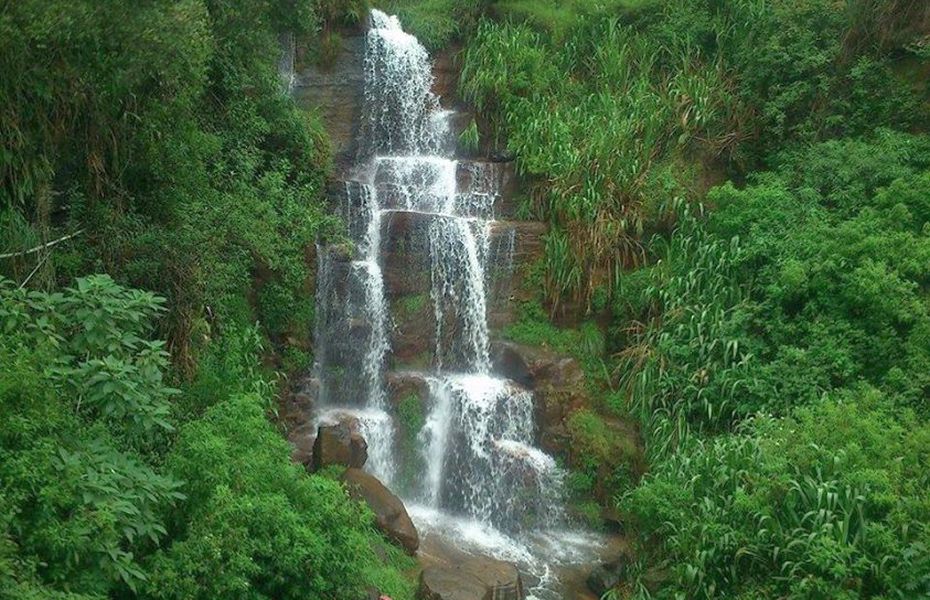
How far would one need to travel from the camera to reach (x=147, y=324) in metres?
7.20

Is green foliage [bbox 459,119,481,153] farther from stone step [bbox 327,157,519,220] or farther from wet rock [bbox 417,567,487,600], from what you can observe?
wet rock [bbox 417,567,487,600]

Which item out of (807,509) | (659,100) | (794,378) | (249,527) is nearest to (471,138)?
(659,100)

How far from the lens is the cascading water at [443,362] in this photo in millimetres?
11500

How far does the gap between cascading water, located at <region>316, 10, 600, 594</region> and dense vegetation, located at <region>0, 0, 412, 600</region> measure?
1.53m

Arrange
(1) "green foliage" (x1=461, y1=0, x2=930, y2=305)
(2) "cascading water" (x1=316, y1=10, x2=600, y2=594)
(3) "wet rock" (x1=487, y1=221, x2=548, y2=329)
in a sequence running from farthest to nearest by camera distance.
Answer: (3) "wet rock" (x1=487, y1=221, x2=548, y2=329), (1) "green foliage" (x1=461, y1=0, x2=930, y2=305), (2) "cascading water" (x1=316, y1=10, x2=600, y2=594)

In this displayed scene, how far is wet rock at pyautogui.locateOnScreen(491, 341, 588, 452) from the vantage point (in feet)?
39.3

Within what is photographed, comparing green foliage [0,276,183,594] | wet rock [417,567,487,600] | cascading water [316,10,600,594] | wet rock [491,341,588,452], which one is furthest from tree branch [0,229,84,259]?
wet rock [491,341,588,452]

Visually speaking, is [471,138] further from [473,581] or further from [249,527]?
[249,527]

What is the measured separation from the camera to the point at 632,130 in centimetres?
1409

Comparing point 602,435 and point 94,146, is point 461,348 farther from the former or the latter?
point 94,146

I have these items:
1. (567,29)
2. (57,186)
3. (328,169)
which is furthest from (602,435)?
(567,29)

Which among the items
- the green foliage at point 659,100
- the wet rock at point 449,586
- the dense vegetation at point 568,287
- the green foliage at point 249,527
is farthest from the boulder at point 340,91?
the green foliage at point 249,527

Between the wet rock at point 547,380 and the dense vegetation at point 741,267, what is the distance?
10.5 inches

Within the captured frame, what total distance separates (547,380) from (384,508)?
3640 mm
